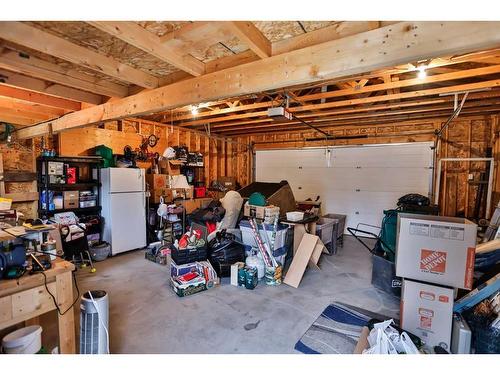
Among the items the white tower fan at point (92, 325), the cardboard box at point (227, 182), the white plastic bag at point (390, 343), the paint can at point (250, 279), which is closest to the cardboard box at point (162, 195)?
the cardboard box at point (227, 182)

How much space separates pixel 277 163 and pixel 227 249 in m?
4.33

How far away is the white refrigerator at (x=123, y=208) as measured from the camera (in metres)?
4.53

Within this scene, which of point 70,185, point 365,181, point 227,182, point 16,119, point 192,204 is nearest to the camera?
point 16,119

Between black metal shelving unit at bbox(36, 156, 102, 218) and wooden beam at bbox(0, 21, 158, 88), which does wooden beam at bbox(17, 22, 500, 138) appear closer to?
wooden beam at bbox(0, 21, 158, 88)

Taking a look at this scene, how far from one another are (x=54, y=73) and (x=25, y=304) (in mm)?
2062

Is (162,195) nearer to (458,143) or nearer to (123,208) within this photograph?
(123,208)

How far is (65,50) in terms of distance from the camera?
1963mm

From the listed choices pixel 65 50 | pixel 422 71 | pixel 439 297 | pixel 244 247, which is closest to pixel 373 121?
pixel 422 71

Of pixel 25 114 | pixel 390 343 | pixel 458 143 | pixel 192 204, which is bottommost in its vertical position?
pixel 390 343

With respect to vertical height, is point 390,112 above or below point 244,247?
above

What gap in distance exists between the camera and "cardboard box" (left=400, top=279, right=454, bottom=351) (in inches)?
86.6

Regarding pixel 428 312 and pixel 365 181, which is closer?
pixel 428 312

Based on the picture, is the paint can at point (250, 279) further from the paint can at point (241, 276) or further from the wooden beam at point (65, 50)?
the wooden beam at point (65, 50)
